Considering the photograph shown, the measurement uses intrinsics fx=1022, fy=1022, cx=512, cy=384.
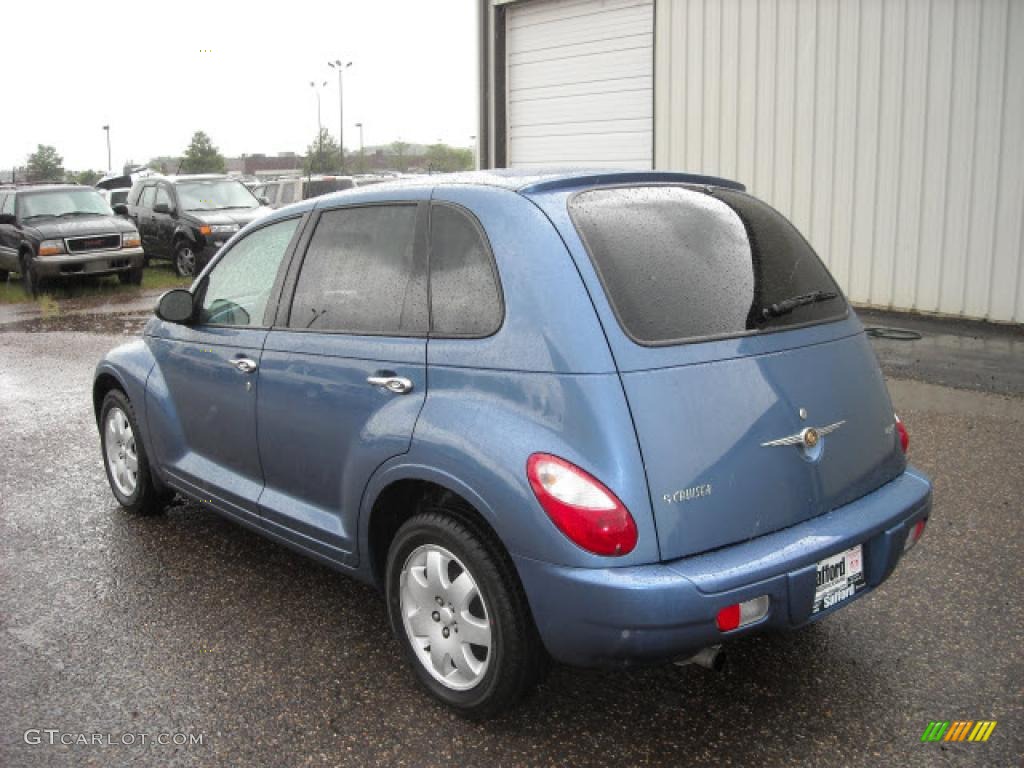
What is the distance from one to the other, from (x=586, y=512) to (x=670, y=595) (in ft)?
1.02

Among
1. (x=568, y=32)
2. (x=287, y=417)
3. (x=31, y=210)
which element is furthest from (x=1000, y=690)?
(x=31, y=210)

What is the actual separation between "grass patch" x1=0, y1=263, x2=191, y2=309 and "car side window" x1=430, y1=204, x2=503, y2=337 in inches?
504

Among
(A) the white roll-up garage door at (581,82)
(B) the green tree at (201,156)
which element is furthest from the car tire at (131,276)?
(B) the green tree at (201,156)

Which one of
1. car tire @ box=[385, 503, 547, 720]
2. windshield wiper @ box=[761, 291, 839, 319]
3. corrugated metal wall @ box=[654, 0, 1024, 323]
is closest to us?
car tire @ box=[385, 503, 547, 720]

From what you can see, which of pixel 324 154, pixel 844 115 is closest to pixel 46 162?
pixel 324 154

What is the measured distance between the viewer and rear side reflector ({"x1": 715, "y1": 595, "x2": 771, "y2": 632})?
2.80 metres

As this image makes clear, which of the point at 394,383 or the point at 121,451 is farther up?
the point at 394,383

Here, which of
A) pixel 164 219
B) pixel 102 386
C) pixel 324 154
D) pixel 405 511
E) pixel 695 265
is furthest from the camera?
pixel 324 154

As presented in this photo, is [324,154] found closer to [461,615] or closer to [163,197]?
[163,197]

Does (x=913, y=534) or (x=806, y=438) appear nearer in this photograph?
(x=806, y=438)

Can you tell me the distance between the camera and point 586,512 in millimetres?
2775

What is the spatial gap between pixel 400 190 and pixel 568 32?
11005mm

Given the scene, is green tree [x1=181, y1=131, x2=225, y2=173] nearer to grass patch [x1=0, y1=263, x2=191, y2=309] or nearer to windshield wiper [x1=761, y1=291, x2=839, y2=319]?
grass patch [x1=0, y1=263, x2=191, y2=309]

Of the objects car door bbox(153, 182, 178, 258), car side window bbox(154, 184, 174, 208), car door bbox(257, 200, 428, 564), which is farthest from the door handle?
car side window bbox(154, 184, 174, 208)
